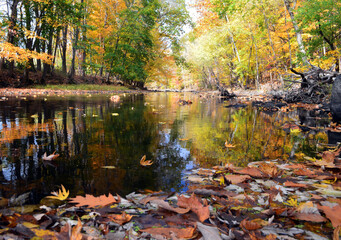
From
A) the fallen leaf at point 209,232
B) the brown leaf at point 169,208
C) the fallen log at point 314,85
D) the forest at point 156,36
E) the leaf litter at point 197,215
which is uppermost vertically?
the forest at point 156,36

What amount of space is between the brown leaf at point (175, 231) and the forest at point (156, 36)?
12035 millimetres

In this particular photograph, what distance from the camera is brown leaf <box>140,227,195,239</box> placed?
1048 mm

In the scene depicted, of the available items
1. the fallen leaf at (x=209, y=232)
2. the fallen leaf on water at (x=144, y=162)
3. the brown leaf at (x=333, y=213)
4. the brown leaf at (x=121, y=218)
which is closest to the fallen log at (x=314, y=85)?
the fallen leaf on water at (x=144, y=162)

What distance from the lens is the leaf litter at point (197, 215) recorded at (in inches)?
42.4

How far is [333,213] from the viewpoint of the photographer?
124 cm

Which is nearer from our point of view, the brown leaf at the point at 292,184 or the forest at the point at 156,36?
the brown leaf at the point at 292,184

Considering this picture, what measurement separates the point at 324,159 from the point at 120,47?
79.4ft

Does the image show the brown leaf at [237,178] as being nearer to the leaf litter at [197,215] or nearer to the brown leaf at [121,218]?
the leaf litter at [197,215]

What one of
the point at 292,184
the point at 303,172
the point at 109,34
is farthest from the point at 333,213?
the point at 109,34

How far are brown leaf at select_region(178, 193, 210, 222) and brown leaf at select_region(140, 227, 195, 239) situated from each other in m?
0.16

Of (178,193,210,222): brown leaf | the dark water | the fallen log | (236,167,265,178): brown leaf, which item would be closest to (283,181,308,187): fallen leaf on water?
(236,167,265,178): brown leaf

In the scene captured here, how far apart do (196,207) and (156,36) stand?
102 feet

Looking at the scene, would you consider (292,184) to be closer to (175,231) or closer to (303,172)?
(303,172)

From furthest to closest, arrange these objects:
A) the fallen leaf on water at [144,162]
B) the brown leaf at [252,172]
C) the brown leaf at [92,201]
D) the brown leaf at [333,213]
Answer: the fallen leaf on water at [144,162] → the brown leaf at [252,172] → the brown leaf at [92,201] → the brown leaf at [333,213]
